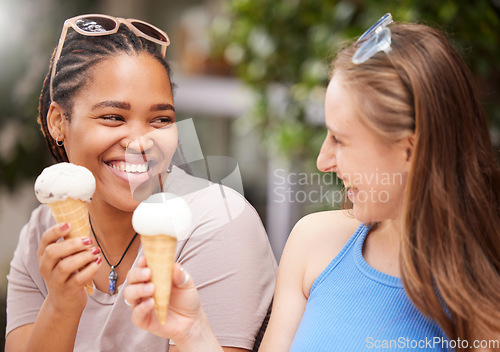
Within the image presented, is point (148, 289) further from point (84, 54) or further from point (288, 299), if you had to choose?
point (84, 54)

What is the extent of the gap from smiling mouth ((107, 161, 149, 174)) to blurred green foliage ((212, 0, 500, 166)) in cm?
122

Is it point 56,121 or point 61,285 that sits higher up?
point 56,121

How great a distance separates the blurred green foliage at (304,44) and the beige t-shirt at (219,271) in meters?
1.15

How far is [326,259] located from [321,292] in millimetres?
84

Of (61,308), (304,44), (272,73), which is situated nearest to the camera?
(61,308)

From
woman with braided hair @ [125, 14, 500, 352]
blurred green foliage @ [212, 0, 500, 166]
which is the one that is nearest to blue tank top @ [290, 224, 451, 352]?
woman with braided hair @ [125, 14, 500, 352]

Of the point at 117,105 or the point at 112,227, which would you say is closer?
the point at 117,105

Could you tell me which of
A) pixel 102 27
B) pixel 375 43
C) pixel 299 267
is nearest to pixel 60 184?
pixel 102 27

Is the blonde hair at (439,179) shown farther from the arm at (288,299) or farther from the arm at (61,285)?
the arm at (61,285)

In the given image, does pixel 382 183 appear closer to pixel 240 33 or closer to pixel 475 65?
pixel 475 65

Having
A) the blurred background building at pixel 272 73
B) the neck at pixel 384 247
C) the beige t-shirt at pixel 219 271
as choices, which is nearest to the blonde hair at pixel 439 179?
the neck at pixel 384 247

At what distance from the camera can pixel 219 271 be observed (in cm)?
124

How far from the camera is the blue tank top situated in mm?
1105

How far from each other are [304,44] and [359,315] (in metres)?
1.99
